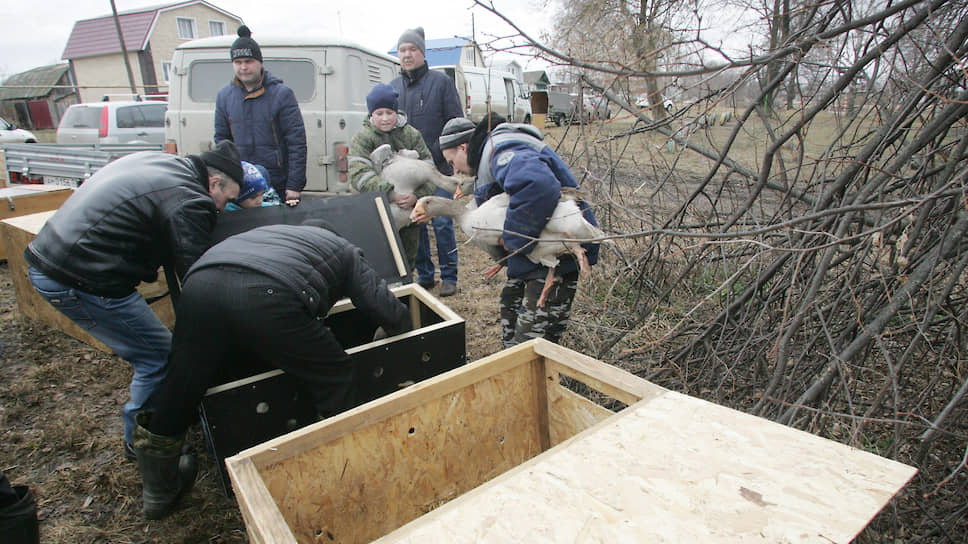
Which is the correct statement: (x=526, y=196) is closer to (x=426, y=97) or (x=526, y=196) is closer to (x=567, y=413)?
(x=567, y=413)

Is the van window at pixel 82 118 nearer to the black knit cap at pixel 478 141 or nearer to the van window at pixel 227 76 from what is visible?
the van window at pixel 227 76

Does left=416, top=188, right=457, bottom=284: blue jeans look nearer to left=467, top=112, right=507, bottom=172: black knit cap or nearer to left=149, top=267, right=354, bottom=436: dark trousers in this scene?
left=467, top=112, right=507, bottom=172: black knit cap

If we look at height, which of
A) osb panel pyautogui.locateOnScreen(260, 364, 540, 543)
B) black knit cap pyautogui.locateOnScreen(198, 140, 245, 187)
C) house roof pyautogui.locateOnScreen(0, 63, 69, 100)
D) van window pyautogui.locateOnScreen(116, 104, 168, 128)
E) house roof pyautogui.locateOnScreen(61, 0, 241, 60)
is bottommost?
osb panel pyautogui.locateOnScreen(260, 364, 540, 543)

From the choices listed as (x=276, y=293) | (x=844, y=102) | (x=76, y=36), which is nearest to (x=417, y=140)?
(x=276, y=293)

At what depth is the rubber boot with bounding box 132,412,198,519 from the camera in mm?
2135

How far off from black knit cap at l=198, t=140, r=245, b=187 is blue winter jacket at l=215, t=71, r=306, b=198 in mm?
1548

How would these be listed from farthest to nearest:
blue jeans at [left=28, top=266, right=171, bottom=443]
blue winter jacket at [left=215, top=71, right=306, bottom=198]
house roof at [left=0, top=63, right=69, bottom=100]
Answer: house roof at [left=0, top=63, right=69, bottom=100], blue winter jacket at [left=215, top=71, right=306, bottom=198], blue jeans at [left=28, top=266, right=171, bottom=443]

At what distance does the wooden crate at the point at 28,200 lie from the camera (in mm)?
5078

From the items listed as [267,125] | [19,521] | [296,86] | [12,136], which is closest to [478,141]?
[267,125]

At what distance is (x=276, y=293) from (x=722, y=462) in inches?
60.6

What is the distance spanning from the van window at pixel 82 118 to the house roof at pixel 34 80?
22.3 m

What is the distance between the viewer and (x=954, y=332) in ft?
6.56

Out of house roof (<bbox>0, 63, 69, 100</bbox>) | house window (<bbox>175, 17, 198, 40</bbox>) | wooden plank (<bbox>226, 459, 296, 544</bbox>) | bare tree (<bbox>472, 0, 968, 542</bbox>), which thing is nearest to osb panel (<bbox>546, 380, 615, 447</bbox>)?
bare tree (<bbox>472, 0, 968, 542</bbox>)

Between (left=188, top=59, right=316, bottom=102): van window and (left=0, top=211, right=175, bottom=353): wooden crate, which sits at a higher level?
(left=188, top=59, right=316, bottom=102): van window
